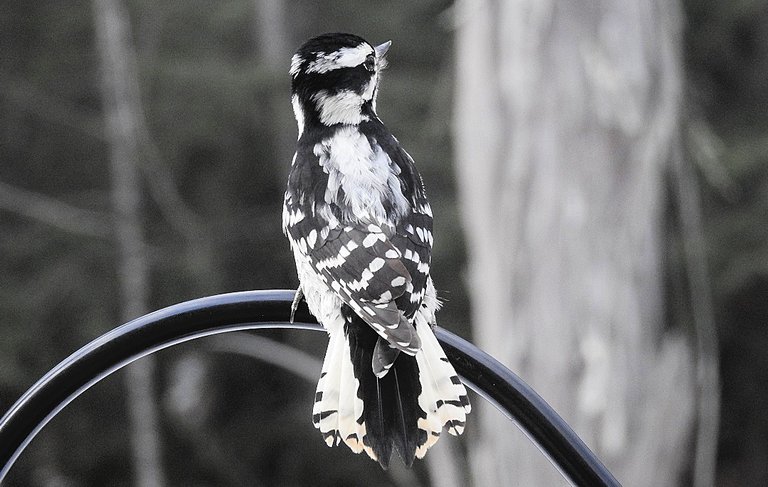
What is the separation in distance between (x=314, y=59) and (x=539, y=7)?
1921 millimetres

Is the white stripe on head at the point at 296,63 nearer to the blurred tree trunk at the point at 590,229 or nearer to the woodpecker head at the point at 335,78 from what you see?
the woodpecker head at the point at 335,78

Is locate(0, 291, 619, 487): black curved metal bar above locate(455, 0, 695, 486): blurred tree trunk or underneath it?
underneath

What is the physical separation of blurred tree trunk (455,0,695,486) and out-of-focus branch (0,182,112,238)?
19.6 ft

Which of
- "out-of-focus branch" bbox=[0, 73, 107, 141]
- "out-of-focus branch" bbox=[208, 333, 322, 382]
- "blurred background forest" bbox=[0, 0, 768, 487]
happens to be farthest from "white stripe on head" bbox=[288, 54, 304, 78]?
"out-of-focus branch" bbox=[0, 73, 107, 141]

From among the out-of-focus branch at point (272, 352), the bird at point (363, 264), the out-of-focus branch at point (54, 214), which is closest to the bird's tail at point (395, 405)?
the bird at point (363, 264)

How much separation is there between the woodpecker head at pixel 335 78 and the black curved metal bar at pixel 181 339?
2.56 feet

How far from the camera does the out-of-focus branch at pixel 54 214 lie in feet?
30.9

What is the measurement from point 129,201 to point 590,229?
6103 mm

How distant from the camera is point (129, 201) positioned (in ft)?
A: 31.0

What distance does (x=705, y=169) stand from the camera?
5.30 metres

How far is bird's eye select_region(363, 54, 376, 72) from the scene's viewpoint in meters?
2.61

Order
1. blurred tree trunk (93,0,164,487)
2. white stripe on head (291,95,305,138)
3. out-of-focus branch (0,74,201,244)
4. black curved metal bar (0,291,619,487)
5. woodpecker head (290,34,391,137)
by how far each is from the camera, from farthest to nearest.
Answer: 1. out-of-focus branch (0,74,201,244)
2. blurred tree trunk (93,0,164,487)
3. white stripe on head (291,95,305,138)
4. woodpecker head (290,34,391,137)
5. black curved metal bar (0,291,619,487)

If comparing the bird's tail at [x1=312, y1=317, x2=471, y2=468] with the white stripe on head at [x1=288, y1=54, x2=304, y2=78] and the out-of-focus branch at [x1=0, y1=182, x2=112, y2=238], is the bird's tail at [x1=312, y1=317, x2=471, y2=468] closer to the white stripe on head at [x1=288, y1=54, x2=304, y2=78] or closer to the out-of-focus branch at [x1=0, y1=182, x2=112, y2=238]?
the white stripe on head at [x1=288, y1=54, x2=304, y2=78]

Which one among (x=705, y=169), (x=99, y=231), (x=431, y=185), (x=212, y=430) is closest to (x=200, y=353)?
(x=212, y=430)
